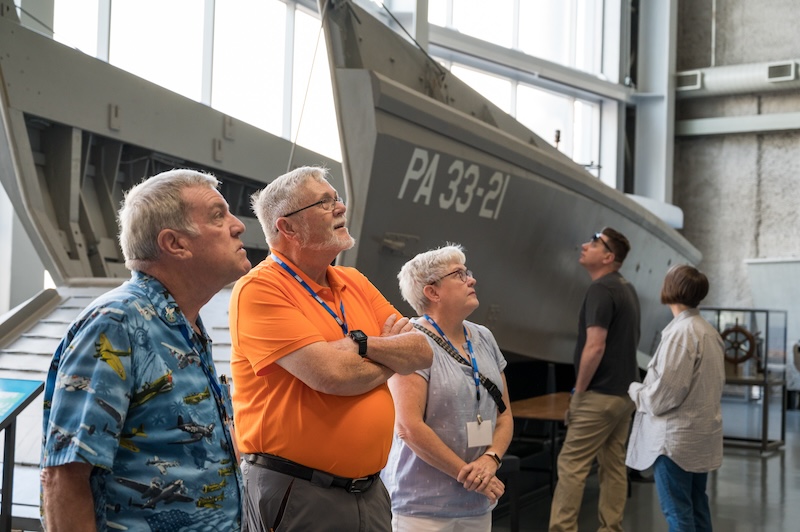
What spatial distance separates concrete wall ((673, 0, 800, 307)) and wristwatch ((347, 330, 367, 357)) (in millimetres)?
15443

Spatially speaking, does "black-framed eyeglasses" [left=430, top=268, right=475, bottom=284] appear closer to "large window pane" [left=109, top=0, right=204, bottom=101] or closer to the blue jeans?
the blue jeans

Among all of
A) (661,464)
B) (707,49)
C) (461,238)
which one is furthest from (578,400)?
(707,49)

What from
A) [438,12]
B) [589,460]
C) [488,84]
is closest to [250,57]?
[589,460]

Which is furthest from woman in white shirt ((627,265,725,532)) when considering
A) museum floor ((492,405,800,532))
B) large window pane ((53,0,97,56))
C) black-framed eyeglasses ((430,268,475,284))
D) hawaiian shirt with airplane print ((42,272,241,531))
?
large window pane ((53,0,97,56))

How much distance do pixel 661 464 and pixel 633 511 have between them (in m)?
2.09

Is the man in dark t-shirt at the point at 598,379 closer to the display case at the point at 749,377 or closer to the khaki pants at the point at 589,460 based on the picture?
the khaki pants at the point at 589,460

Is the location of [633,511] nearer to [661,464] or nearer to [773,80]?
[661,464]

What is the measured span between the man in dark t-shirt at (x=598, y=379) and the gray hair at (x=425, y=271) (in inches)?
70.6

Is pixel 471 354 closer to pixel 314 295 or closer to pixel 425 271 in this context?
pixel 425 271

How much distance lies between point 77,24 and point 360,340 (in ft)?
14.8

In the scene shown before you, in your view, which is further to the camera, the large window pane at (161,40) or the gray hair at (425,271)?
the large window pane at (161,40)

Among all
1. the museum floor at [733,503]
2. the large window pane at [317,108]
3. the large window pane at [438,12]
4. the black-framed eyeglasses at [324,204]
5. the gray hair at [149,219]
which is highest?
the large window pane at [438,12]

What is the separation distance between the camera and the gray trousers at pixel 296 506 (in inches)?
85.0

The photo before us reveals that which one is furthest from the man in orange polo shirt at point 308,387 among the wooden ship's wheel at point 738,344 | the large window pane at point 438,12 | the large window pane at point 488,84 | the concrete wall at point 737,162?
the concrete wall at point 737,162
